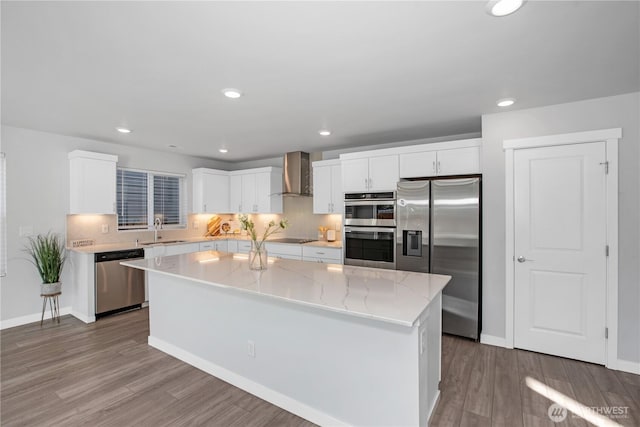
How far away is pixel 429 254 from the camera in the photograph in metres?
3.61

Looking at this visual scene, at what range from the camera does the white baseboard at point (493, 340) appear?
3.18m

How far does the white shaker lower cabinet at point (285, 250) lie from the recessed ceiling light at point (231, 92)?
8.85 feet

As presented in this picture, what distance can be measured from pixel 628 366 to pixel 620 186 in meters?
1.57

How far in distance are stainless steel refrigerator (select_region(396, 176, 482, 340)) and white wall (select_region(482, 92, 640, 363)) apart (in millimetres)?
113

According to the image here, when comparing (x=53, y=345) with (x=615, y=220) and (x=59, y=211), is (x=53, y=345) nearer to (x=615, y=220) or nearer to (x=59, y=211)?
(x=59, y=211)

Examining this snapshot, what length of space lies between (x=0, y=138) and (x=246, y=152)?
3.06m

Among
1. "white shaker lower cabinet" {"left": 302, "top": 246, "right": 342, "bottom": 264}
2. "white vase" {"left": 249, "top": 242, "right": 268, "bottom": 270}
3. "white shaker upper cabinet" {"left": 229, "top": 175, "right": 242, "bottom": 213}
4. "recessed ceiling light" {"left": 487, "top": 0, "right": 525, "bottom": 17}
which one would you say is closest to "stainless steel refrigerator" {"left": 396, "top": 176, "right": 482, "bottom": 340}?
"white shaker lower cabinet" {"left": 302, "top": 246, "right": 342, "bottom": 264}

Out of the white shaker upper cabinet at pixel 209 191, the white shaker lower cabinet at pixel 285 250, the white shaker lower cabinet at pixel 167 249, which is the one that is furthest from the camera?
the white shaker upper cabinet at pixel 209 191

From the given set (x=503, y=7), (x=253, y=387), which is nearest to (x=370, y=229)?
(x=253, y=387)

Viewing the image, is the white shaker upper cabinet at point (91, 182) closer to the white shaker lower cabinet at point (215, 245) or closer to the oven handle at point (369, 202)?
the white shaker lower cabinet at point (215, 245)

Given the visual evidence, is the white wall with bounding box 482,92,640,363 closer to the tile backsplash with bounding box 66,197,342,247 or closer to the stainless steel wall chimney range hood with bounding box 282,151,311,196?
the tile backsplash with bounding box 66,197,342,247

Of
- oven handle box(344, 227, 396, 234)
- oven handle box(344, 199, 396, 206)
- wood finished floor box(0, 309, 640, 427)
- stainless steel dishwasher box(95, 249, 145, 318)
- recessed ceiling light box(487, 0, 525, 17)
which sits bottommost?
wood finished floor box(0, 309, 640, 427)

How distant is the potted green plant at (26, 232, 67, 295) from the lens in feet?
12.5

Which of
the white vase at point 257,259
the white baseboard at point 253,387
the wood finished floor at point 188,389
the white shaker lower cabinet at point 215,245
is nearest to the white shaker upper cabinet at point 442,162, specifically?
the wood finished floor at point 188,389
